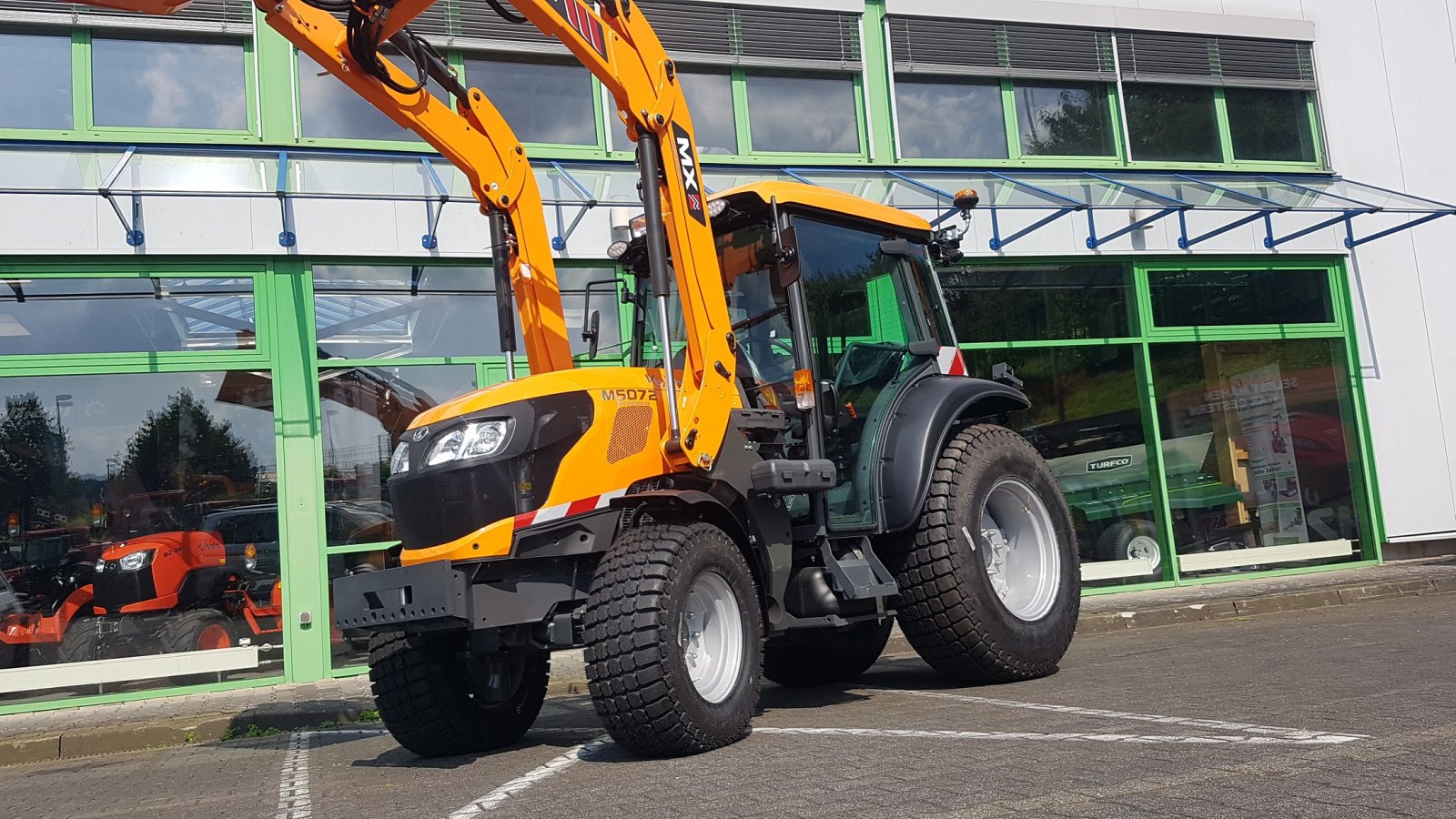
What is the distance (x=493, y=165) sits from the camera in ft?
21.5

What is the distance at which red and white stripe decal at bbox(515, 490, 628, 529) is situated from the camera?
202 inches

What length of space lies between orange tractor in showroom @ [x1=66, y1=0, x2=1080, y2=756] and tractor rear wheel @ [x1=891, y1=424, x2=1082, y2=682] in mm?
16

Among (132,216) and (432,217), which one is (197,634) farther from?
(432,217)

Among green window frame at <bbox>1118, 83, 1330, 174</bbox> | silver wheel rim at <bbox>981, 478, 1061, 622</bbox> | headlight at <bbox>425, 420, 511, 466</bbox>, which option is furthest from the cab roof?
green window frame at <bbox>1118, 83, 1330, 174</bbox>

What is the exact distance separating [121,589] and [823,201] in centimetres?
675

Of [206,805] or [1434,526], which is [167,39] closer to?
[206,805]

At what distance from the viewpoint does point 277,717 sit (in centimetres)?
848

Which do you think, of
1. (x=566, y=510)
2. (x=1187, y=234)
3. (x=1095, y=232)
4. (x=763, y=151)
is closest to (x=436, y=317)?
(x=763, y=151)

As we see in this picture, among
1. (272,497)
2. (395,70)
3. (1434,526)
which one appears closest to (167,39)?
(272,497)

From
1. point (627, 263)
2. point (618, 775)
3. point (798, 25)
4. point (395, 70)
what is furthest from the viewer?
point (798, 25)

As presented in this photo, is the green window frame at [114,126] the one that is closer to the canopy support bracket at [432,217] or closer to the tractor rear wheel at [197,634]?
the canopy support bracket at [432,217]

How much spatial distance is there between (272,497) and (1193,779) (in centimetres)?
857

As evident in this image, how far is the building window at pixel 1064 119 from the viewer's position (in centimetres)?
1390

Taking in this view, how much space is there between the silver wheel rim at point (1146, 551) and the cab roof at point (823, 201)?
7.11 m
